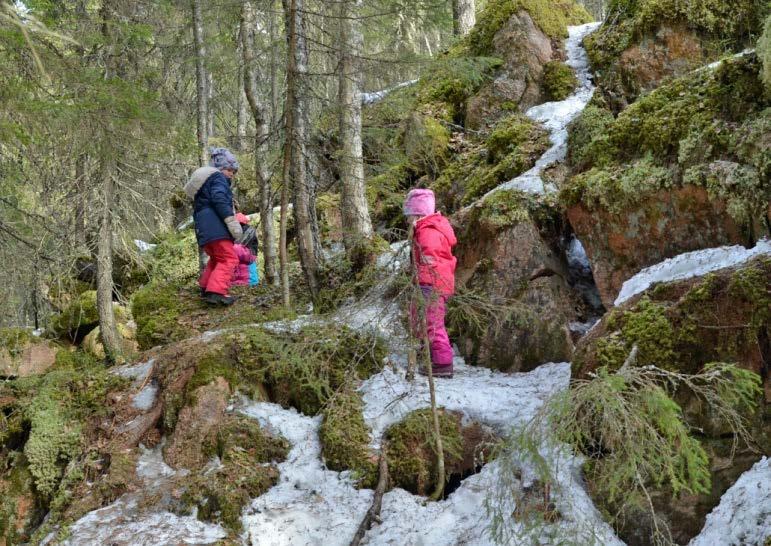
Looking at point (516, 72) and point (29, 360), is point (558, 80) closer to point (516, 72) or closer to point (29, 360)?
point (516, 72)

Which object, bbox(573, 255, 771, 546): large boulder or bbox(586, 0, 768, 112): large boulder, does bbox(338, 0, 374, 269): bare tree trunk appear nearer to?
bbox(586, 0, 768, 112): large boulder

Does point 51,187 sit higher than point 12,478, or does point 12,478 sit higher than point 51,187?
point 51,187

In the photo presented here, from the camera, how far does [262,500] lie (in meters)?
4.87

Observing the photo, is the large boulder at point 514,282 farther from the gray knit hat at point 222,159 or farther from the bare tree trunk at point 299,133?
the gray knit hat at point 222,159

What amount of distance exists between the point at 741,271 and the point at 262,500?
12.7ft

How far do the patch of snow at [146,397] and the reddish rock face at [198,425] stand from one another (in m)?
0.50

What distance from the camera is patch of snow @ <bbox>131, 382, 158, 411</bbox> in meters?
5.92

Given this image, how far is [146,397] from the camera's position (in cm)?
600

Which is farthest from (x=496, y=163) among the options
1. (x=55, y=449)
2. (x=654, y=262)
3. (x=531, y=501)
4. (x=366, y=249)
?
(x=55, y=449)

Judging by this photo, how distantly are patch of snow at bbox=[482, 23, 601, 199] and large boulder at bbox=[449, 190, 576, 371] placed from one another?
0.32 meters

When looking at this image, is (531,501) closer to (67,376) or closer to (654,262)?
(654,262)

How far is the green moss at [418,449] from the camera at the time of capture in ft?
16.3

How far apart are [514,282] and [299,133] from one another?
10.2 ft

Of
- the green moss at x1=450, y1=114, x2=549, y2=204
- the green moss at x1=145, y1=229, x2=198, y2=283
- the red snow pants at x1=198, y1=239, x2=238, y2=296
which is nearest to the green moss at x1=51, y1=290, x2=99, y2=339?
the green moss at x1=145, y1=229, x2=198, y2=283
